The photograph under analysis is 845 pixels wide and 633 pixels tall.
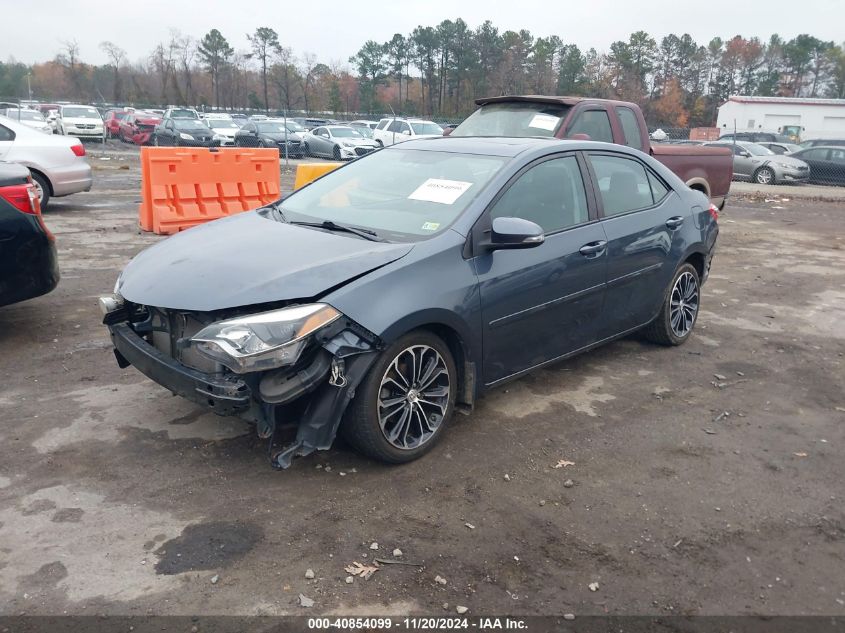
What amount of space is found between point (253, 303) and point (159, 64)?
280 feet

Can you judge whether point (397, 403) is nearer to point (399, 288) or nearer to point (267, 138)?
point (399, 288)

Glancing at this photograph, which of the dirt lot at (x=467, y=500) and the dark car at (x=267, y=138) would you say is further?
the dark car at (x=267, y=138)

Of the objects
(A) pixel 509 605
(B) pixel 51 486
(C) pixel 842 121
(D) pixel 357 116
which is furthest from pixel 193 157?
(C) pixel 842 121

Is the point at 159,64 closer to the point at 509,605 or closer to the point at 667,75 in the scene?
the point at 667,75

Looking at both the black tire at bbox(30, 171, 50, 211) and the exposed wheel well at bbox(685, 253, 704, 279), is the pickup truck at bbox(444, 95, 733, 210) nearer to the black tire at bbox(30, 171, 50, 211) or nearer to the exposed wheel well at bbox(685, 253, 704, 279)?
the exposed wheel well at bbox(685, 253, 704, 279)

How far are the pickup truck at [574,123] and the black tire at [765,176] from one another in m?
15.0

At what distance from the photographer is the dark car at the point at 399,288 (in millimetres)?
3410

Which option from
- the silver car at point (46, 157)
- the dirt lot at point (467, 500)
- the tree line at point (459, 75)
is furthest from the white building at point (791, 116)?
the dirt lot at point (467, 500)

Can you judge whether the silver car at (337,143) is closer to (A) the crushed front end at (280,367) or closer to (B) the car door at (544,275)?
(B) the car door at (544,275)

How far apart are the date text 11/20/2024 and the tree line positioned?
6578cm

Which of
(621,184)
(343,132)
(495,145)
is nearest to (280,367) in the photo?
(495,145)

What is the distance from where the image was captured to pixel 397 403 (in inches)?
147

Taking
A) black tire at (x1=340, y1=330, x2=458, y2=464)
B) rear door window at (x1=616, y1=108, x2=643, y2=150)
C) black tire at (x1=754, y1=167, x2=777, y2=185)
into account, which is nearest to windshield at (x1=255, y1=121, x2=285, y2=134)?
black tire at (x1=754, y1=167, x2=777, y2=185)

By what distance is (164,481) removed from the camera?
3590 mm
